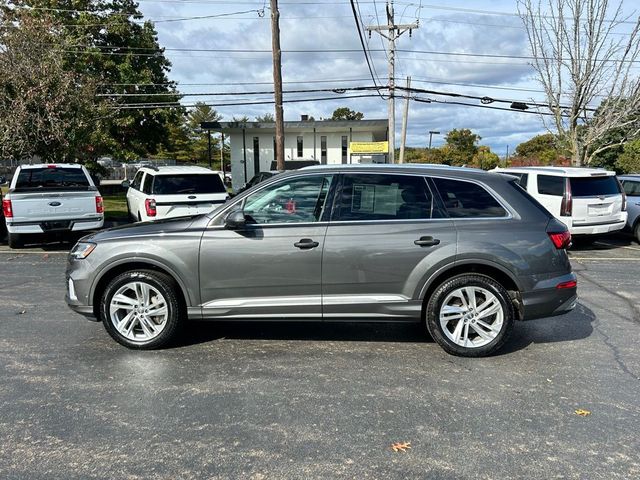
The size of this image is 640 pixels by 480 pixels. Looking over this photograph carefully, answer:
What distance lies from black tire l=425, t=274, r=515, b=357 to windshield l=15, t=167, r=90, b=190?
8.25 meters

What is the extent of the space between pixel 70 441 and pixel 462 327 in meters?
3.22

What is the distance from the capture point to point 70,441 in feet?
10.5

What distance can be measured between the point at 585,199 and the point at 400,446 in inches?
348

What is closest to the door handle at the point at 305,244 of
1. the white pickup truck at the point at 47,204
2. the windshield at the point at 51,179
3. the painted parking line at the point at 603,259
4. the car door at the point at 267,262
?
the car door at the point at 267,262

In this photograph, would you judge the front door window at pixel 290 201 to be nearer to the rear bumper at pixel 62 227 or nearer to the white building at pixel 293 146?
the rear bumper at pixel 62 227

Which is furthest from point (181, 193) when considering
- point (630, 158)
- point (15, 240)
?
point (630, 158)

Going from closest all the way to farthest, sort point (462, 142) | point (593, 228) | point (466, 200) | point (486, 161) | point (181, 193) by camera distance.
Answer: point (466, 200) < point (181, 193) < point (593, 228) < point (486, 161) < point (462, 142)

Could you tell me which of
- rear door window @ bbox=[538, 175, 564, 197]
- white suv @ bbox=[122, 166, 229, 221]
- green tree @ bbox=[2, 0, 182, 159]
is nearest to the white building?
green tree @ bbox=[2, 0, 182, 159]

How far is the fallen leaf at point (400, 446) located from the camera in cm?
311

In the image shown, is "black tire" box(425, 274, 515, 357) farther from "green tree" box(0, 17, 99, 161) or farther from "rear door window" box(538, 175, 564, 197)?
"green tree" box(0, 17, 99, 161)

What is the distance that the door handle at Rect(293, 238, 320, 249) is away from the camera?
175 inches

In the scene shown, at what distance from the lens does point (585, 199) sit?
10195 mm

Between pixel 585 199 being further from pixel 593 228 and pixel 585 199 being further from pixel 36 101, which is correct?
pixel 36 101

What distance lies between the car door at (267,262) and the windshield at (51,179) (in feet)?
22.7
